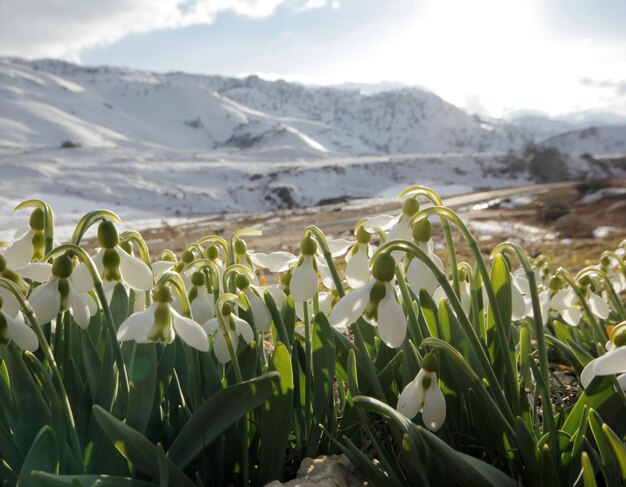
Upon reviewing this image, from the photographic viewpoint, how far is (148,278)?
1078 millimetres

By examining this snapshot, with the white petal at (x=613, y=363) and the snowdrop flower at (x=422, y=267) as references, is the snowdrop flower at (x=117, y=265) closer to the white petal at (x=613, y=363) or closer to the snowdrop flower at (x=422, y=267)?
the snowdrop flower at (x=422, y=267)

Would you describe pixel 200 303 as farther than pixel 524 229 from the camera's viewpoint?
No

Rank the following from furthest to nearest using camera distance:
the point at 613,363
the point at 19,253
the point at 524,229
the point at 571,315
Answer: the point at 524,229 < the point at 571,315 < the point at 19,253 < the point at 613,363

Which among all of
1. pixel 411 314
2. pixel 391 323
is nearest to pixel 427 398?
pixel 391 323

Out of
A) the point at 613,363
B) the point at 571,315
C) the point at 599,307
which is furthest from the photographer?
the point at 571,315

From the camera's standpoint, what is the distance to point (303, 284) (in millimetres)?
1134

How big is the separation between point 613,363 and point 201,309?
814mm

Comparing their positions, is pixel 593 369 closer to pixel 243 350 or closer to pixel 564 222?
pixel 243 350

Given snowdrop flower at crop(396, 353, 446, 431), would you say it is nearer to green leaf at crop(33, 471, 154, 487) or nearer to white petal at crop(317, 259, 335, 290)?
white petal at crop(317, 259, 335, 290)

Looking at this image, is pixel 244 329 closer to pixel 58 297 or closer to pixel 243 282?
pixel 243 282

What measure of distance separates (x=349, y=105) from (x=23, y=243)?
109 metres

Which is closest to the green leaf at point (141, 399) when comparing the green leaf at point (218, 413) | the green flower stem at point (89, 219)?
the green leaf at point (218, 413)

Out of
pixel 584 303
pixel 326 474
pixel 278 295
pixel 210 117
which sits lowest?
pixel 326 474

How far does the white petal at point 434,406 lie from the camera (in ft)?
3.24
